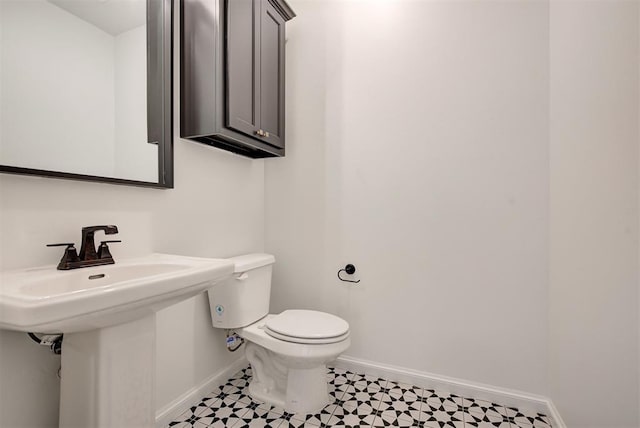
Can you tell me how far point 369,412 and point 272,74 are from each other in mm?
1876

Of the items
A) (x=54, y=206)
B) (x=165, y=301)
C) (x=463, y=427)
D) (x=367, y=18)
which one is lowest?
(x=463, y=427)

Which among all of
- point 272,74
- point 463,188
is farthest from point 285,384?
point 272,74

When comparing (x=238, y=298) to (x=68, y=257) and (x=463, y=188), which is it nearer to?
(x=68, y=257)

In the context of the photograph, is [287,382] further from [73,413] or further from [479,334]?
[479,334]

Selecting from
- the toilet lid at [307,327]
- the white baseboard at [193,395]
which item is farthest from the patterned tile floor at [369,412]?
the toilet lid at [307,327]

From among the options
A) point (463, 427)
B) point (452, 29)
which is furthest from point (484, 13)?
point (463, 427)

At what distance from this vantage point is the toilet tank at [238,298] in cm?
160

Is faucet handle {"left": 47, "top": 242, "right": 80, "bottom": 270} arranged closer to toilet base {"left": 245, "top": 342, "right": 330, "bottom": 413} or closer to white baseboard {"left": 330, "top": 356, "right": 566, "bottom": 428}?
toilet base {"left": 245, "top": 342, "right": 330, "bottom": 413}

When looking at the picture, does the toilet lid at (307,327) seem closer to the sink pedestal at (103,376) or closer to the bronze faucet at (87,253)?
the sink pedestal at (103,376)

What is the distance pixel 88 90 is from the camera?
3.76ft

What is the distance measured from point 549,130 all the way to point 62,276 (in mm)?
2051

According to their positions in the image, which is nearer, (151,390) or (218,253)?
(151,390)

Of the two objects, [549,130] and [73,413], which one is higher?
[549,130]

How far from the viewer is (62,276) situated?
3.02 ft
